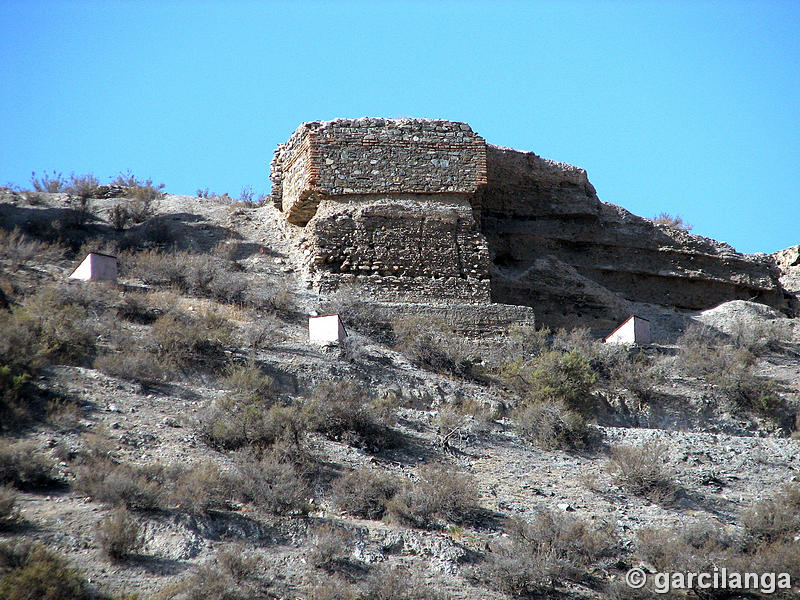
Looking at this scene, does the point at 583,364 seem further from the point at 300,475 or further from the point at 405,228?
the point at 300,475

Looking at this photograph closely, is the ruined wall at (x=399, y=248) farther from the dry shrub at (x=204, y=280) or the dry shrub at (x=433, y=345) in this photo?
the dry shrub at (x=204, y=280)

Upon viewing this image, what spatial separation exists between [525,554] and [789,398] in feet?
25.4

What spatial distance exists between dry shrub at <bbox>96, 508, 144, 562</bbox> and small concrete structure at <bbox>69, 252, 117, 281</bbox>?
7351 millimetres

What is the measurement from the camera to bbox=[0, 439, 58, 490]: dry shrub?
28.6 feet

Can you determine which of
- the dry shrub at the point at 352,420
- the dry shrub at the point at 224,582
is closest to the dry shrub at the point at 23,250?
the dry shrub at the point at 352,420

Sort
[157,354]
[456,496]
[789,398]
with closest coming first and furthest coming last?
[456,496]
[157,354]
[789,398]

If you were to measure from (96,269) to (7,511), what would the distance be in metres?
7.48

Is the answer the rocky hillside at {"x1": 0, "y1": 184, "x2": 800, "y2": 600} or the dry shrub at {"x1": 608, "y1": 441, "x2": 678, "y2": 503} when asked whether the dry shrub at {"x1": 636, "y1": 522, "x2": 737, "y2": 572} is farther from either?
the dry shrub at {"x1": 608, "y1": 441, "x2": 678, "y2": 503}

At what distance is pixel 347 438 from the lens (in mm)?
11336

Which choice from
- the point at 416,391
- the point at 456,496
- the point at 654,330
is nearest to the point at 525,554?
the point at 456,496

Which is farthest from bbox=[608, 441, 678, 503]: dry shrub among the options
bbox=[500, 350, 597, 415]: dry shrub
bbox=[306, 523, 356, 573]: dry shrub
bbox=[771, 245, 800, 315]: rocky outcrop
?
bbox=[771, 245, 800, 315]: rocky outcrop

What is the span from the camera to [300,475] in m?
9.92

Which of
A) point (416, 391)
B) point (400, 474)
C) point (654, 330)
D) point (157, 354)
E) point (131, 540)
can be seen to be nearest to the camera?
point (131, 540)

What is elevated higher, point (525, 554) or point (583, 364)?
point (583, 364)
